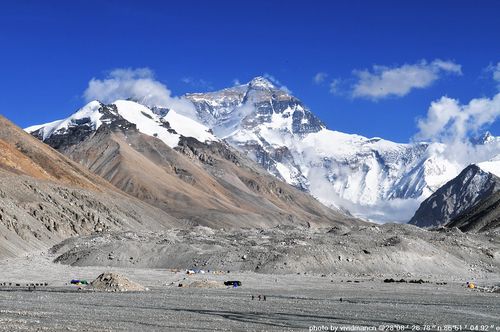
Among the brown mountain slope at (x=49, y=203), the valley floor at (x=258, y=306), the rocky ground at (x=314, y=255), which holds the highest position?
the brown mountain slope at (x=49, y=203)

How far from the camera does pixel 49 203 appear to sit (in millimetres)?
134875

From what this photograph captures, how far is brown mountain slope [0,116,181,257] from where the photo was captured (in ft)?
362

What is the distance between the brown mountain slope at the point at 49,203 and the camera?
110312mm

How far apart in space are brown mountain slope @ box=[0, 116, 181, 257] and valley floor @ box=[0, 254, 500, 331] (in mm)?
41829

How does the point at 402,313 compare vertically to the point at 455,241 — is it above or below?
below

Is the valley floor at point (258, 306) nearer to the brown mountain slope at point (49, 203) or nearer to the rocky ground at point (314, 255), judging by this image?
the rocky ground at point (314, 255)

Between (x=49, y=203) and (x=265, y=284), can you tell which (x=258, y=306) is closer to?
(x=265, y=284)

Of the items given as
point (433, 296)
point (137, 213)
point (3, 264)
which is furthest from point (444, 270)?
point (137, 213)

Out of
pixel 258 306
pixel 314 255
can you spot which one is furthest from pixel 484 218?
pixel 258 306

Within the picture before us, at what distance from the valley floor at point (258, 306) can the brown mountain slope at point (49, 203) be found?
41.8 m

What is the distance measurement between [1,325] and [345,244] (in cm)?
5972

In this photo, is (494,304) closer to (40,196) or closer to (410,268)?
(410,268)

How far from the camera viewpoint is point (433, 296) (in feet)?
177

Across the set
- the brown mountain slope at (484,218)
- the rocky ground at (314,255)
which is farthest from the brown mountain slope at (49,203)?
the brown mountain slope at (484,218)
